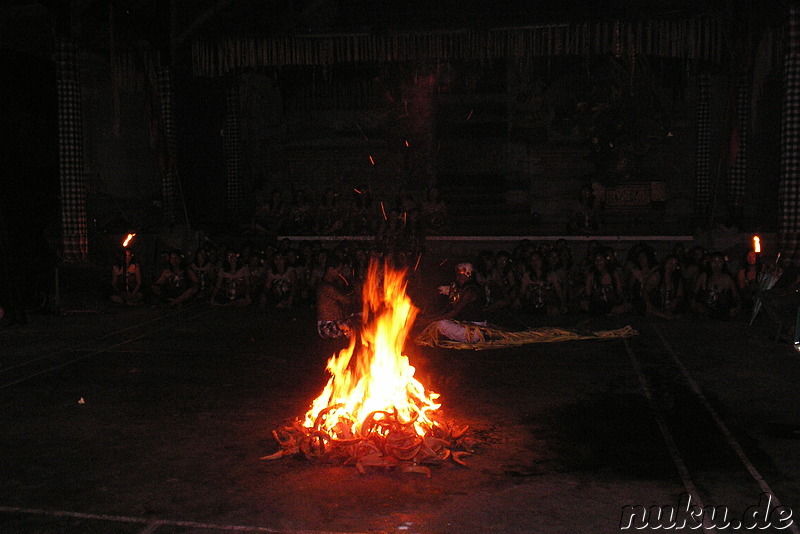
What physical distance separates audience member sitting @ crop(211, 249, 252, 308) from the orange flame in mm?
6482

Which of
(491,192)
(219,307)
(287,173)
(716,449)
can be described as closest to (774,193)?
(491,192)

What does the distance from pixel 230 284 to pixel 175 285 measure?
876 mm

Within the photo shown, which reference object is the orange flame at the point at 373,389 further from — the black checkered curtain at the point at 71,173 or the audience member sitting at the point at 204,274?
the black checkered curtain at the point at 71,173

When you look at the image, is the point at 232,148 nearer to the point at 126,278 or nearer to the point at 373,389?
the point at 126,278

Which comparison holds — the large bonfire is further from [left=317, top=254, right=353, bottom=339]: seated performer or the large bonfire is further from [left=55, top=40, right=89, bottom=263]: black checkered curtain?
[left=55, top=40, right=89, bottom=263]: black checkered curtain

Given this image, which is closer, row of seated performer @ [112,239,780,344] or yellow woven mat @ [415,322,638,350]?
yellow woven mat @ [415,322,638,350]

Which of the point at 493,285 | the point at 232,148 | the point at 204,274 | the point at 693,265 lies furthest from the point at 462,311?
the point at 232,148

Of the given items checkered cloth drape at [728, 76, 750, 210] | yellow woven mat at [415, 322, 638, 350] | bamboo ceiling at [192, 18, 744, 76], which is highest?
bamboo ceiling at [192, 18, 744, 76]

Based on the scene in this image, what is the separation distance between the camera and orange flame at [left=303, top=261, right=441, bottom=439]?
5.54 metres

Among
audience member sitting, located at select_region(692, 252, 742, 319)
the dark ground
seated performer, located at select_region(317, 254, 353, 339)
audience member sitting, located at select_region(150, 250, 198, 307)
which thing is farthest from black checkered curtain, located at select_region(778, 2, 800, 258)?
audience member sitting, located at select_region(150, 250, 198, 307)

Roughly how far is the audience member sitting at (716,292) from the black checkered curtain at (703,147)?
597 centimetres

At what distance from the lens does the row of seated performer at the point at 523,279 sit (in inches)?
450

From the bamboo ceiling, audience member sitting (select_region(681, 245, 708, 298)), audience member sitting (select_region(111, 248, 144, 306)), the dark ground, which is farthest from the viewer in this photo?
the bamboo ceiling

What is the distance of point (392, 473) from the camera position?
5.10 meters
